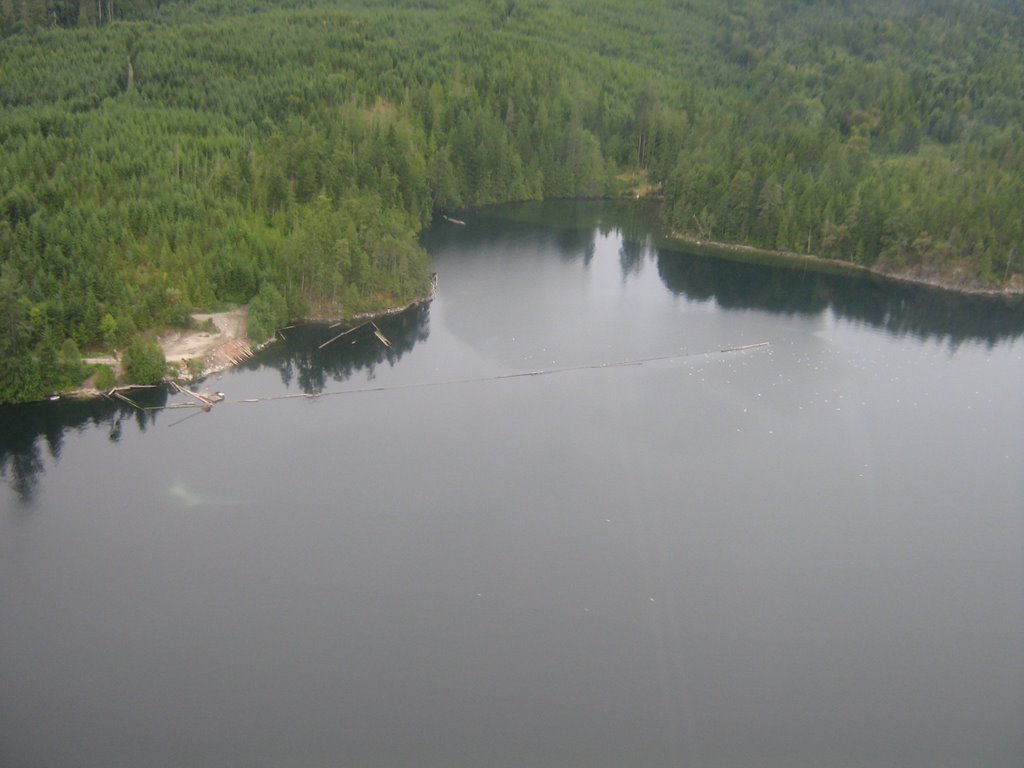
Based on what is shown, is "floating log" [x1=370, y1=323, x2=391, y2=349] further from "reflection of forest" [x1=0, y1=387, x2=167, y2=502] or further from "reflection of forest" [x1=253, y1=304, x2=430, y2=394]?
"reflection of forest" [x1=0, y1=387, x2=167, y2=502]

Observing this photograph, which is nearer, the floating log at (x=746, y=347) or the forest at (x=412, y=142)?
the floating log at (x=746, y=347)

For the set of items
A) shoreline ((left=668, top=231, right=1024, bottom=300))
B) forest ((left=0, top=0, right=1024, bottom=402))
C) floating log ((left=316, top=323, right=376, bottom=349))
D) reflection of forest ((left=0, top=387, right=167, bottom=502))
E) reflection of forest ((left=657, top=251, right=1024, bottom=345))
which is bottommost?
reflection of forest ((left=0, top=387, right=167, bottom=502))

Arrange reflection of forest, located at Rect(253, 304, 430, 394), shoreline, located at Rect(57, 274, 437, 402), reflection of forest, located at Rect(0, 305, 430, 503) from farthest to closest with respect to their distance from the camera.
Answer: reflection of forest, located at Rect(253, 304, 430, 394)
shoreline, located at Rect(57, 274, 437, 402)
reflection of forest, located at Rect(0, 305, 430, 503)

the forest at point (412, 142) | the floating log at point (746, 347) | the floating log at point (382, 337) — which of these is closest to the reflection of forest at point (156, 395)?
the floating log at point (382, 337)

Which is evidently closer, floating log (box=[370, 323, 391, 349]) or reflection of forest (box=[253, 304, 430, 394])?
reflection of forest (box=[253, 304, 430, 394])

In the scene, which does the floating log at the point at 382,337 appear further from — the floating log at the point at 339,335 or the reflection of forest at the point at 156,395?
the floating log at the point at 339,335

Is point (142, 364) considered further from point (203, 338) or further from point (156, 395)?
point (203, 338)

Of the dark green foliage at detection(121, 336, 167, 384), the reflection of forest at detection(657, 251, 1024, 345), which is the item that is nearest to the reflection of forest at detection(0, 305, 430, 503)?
the dark green foliage at detection(121, 336, 167, 384)
